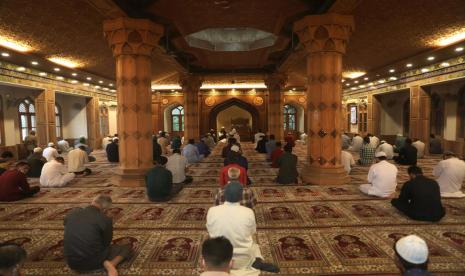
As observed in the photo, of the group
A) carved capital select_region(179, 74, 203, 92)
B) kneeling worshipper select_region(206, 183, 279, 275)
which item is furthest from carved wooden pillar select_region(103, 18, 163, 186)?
carved capital select_region(179, 74, 203, 92)

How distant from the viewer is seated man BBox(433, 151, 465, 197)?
4.54m

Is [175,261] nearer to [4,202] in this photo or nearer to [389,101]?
[4,202]

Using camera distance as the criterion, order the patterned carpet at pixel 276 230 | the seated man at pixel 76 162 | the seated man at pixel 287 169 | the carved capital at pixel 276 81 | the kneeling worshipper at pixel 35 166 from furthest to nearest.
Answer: the carved capital at pixel 276 81, the seated man at pixel 76 162, the kneeling worshipper at pixel 35 166, the seated man at pixel 287 169, the patterned carpet at pixel 276 230

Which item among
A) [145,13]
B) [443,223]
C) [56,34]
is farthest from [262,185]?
[56,34]

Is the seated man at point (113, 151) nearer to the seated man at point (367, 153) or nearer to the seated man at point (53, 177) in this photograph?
the seated man at point (53, 177)

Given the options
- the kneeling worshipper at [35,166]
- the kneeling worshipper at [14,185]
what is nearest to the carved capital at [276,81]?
the kneeling worshipper at [35,166]

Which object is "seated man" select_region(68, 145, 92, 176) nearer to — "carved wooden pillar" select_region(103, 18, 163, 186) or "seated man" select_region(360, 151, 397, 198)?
"carved wooden pillar" select_region(103, 18, 163, 186)

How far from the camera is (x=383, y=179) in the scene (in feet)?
14.9

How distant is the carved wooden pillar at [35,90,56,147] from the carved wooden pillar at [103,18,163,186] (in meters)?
6.29

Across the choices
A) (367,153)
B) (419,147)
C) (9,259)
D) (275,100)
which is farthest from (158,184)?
(275,100)

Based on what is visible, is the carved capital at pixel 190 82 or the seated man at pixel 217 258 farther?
the carved capital at pixel 190 82

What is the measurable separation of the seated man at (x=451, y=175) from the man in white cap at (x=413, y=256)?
3831 mm

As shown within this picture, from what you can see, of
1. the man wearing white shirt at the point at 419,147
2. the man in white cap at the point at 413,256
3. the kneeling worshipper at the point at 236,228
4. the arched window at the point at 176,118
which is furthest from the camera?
the arched window at the point at 176,118

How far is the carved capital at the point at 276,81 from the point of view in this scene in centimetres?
1205
